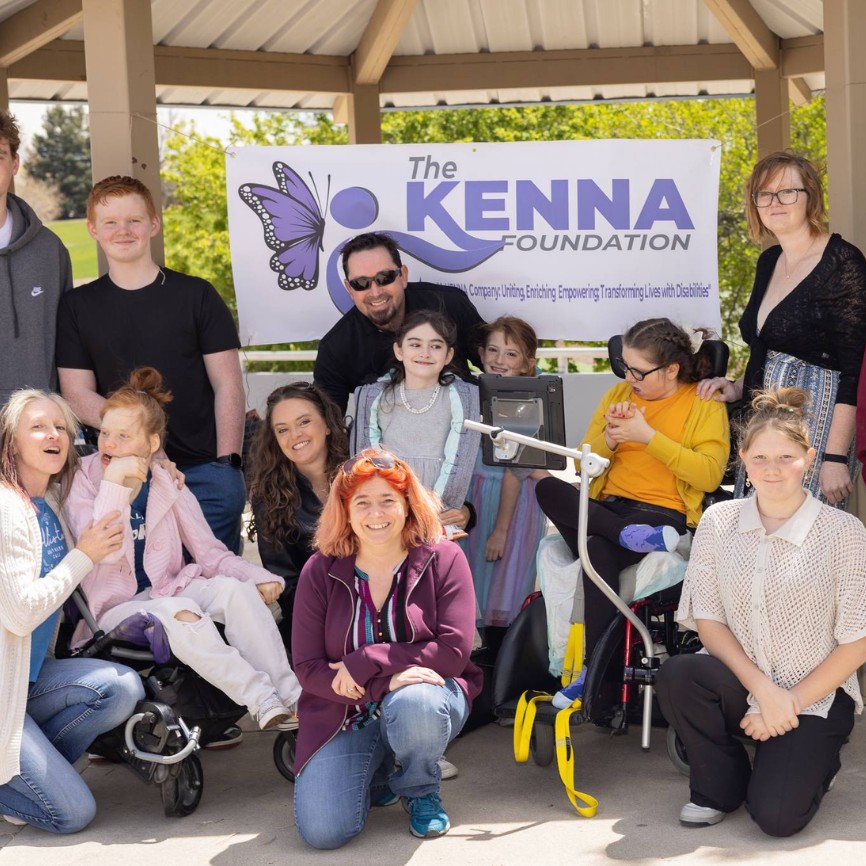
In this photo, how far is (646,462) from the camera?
4.91 m

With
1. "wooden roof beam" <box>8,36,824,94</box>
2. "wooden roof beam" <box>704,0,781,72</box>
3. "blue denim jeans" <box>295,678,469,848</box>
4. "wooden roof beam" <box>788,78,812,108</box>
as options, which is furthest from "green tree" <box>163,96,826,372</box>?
→ "blue denim jeans" <box>295,678,469,848</box>

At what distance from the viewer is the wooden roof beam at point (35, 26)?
7.31 meters

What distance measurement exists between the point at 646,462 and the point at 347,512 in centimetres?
129

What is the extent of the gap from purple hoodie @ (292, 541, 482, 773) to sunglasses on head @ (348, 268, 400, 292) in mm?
1683

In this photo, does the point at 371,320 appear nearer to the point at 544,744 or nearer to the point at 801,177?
the point at 801,177

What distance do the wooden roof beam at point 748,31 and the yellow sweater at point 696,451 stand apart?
4383mm

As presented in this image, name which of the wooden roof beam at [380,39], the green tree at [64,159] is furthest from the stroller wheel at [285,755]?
the green tree at [64,159]

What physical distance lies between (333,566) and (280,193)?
2.71 meters

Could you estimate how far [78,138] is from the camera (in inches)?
2186

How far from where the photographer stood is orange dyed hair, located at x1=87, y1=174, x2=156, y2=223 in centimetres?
532

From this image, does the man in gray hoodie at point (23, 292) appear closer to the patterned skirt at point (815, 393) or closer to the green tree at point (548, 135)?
the patterned skirt at point (815, 393)

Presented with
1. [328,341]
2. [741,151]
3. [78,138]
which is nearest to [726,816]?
[328,341]

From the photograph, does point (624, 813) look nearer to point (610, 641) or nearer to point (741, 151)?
point (610, 641)

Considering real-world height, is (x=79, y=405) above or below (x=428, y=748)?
above
